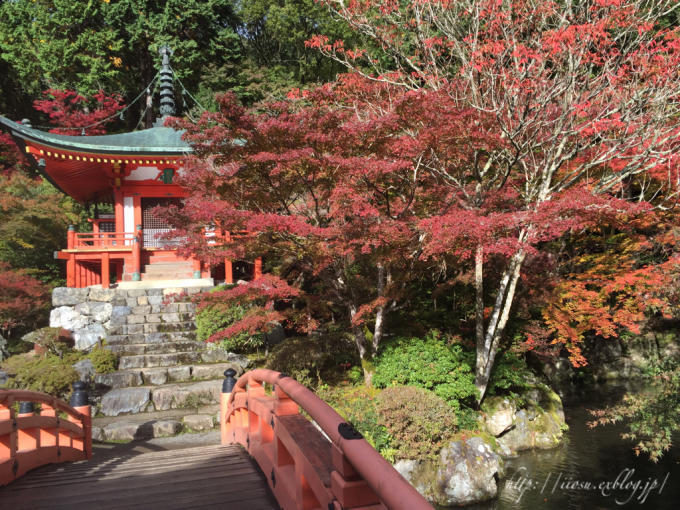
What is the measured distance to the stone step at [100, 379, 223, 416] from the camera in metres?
8.55

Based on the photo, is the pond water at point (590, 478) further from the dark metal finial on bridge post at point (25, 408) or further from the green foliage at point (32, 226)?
the green foliage at point (32, 226)

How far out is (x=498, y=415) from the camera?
865 centimetres

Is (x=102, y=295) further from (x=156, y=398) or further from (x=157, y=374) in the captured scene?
(x=156, y=398)

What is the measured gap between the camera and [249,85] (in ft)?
71.4

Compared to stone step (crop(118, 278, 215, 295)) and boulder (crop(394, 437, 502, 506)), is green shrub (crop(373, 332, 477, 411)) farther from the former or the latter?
stone step (crop(118, 278, 215, 295))

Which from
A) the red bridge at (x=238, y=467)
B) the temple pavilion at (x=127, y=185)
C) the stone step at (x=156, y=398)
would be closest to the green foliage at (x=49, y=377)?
the stone step at (x=156, y=398)

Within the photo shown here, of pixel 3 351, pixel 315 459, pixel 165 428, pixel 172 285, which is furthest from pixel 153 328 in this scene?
pixel 315 459

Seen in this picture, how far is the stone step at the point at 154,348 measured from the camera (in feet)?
33.5

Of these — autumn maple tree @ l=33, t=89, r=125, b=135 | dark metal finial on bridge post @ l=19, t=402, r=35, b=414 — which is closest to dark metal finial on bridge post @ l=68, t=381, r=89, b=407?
dark metal finial on bridge post @ l=19, t=402, r=35, b=414

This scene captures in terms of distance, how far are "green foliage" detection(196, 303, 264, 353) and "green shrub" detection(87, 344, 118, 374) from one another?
73.1 inches

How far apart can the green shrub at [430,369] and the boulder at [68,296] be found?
8.91 m

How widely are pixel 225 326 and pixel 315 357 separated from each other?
2.22m

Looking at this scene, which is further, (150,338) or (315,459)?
(150,338)

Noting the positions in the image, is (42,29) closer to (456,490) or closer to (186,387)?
(186,387)
